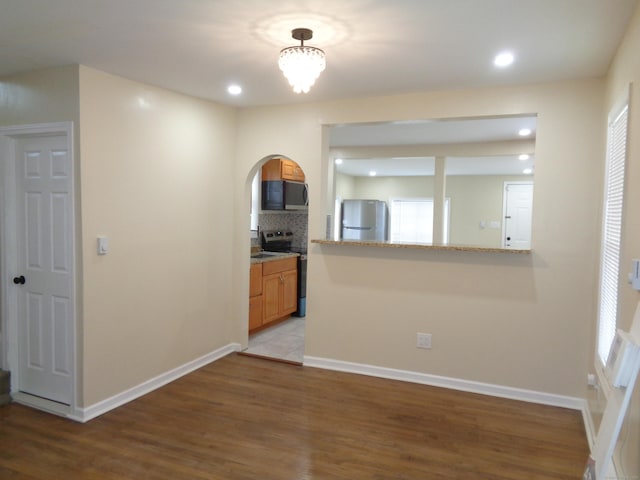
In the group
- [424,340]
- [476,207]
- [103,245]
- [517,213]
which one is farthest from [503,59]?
[476,207]

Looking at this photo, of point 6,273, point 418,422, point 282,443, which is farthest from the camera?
point 6,273

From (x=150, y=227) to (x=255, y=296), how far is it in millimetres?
1754

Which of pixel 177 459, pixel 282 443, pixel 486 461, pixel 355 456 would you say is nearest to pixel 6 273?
pixel 177 459

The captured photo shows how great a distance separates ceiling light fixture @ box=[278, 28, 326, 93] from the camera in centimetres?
227

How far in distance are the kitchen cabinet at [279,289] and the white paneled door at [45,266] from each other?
231cm

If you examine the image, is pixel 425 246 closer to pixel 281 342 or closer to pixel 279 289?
pixel 281 342

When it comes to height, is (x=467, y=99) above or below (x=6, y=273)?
above

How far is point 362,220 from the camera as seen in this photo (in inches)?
352

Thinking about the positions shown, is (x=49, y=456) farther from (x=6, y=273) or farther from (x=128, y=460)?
(x=6, y=273)

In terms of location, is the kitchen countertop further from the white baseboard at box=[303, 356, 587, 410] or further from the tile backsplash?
the white baseboard at box=[303, 356, 587, 410]

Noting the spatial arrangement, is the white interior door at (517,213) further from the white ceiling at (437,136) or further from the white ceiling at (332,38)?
the white ceiling at (332,38)

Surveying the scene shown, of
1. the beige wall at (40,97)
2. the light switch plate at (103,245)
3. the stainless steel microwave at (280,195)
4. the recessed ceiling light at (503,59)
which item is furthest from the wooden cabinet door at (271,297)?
the recessed ceiling light at (503,59)

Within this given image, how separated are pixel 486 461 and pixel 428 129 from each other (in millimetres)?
3429

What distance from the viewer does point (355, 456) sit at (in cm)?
261
